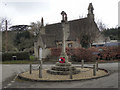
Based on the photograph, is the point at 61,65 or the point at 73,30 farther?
the point at 73,30

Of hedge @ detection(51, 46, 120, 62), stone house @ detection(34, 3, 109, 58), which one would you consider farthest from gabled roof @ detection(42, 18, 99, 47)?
hedge @ detection(51, 46, 120, 62)

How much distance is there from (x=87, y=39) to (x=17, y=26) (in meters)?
46.3

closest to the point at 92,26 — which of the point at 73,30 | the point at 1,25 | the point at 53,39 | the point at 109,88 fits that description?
the point at 73,30

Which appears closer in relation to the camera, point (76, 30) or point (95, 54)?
point (95, 54)

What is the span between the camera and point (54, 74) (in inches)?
463

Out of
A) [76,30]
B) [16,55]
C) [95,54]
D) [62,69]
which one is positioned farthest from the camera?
[76,30]

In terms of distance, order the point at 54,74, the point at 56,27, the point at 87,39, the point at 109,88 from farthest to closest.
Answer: the point at 56,27 → the point at 87,39 → the point at 54,74 → the point at 109,88

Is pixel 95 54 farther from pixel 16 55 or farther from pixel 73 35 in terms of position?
pixel 16 55

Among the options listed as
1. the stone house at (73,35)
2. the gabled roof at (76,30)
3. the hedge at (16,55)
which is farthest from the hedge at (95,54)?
the hedge at (16,55)

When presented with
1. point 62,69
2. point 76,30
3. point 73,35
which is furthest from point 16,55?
point 62,69

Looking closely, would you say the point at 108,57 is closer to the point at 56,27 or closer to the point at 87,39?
the point at 87,39

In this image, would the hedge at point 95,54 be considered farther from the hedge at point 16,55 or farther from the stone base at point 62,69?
the stone base at point 62,69

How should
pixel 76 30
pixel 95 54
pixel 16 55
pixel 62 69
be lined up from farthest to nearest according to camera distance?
1. pixel 76 30
2. pixel 16 55
3. pixel 95 54
4. pixel 62 69

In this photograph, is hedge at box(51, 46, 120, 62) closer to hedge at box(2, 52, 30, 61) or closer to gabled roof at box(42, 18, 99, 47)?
gabled roof at box(42, 18, 99, 47)
